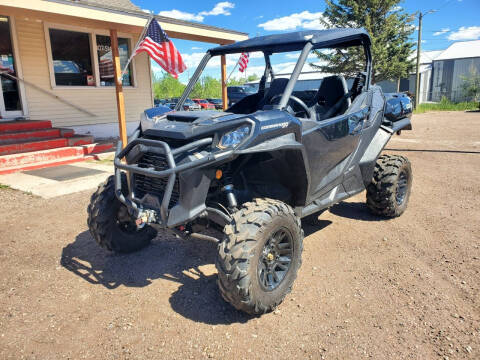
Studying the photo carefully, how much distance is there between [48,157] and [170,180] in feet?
22.9

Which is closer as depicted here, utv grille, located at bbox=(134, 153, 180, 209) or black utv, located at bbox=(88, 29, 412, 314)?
black utv, located at bbox=(88, 29, 412, 314)

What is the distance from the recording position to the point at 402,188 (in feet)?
16.9

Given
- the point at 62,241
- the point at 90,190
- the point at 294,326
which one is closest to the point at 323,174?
the point at 294,326

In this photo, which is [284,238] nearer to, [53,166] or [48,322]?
[48,322]

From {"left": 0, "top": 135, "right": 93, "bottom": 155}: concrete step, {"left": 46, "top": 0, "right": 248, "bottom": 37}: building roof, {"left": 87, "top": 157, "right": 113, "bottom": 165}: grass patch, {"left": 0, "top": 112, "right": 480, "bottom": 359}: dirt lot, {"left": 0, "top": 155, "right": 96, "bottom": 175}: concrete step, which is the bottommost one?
{"left": 0, "top": 112, "right": 480, "bottom": 359}: dirt lot

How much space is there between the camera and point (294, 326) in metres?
2.81

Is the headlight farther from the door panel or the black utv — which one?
the door panel

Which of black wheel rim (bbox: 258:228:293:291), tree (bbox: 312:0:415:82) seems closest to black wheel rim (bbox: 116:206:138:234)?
black wheel rim (bbox: 258:228:293:291)

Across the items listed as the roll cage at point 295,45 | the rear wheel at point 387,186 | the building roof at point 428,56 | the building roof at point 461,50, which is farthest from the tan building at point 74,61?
the building roof at point 461,50

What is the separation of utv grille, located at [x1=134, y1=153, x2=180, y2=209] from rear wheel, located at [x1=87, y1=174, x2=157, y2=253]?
1.05 feet

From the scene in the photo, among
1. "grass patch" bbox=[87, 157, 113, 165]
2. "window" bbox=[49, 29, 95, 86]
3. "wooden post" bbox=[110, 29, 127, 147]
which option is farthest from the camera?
"window" bbox=[49, 29, 95, 86]

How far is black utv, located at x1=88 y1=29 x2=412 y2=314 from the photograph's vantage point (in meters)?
2.76

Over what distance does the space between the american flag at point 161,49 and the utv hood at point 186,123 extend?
5305mm

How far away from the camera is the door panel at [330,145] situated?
137 inches
